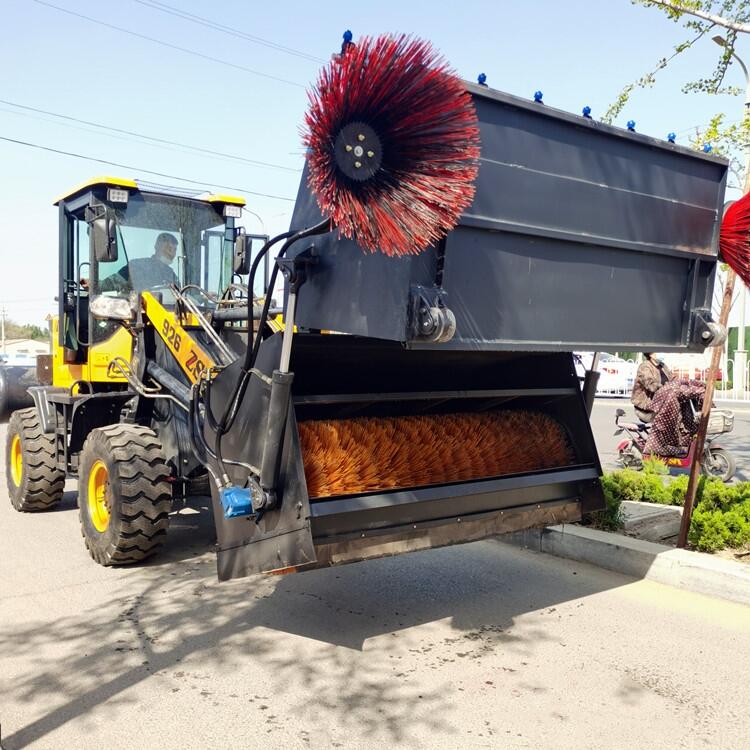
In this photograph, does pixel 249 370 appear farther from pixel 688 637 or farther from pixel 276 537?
pixel 688 637

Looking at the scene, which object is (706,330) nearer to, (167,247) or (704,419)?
(704,419)

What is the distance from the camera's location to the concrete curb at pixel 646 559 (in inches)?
195

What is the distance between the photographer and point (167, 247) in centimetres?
690

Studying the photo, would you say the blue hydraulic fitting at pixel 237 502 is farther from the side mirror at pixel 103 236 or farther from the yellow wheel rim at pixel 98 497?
the side mirror at pixel 103 236

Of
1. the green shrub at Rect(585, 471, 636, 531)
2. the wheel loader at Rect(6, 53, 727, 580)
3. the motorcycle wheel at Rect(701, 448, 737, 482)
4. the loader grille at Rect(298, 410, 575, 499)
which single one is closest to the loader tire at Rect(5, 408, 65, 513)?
the wheel loader at Rect(6, 53, 727, 580)

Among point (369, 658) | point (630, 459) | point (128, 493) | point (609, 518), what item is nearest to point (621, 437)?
point (630, 459)

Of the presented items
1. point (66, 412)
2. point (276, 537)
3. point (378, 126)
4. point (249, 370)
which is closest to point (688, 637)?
point (276, 537)

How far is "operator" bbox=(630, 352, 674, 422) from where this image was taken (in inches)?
399

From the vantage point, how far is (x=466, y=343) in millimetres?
3670

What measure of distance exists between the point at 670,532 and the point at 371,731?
3718mm

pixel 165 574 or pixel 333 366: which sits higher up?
pixel 333 366

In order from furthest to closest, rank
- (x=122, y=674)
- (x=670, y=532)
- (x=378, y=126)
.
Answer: (x=670, y=532) < (x=122, y=674) < (x=378, y=126)

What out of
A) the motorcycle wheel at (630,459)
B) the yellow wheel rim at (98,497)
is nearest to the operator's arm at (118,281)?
the yellow wheel rim at (98,497)

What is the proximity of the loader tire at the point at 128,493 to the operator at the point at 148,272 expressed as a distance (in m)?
1.37
